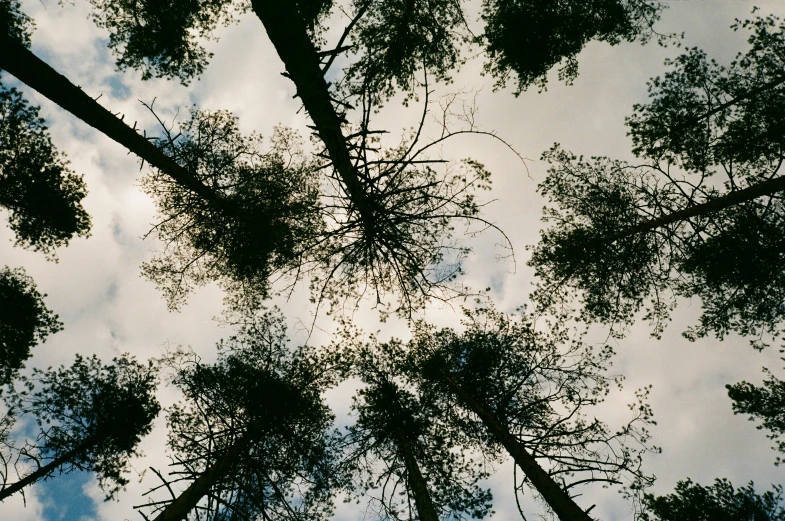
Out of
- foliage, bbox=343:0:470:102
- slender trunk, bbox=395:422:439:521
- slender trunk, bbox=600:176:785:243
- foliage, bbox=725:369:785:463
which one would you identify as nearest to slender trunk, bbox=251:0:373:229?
foliage, bbox=343:0:470:102

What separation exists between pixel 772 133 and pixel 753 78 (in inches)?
42.0

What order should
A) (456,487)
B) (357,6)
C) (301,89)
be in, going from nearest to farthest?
(301,89) < (357,6) < (456,487)

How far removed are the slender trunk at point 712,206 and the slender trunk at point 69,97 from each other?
25.8 feet

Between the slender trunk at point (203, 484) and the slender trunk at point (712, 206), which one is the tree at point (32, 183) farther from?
the slender trunk at point (712, 206)

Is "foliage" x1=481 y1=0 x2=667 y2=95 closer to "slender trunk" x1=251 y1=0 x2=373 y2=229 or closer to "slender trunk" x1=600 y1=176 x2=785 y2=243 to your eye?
"slender trunk" x1=600 y1=176 x2=785 y2=243

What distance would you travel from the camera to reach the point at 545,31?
768 centimetres

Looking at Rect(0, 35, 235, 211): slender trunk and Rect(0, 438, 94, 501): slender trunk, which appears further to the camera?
Rect(0, 438, 94, 501): slender trunk

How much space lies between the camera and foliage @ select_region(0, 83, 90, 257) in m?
7.03

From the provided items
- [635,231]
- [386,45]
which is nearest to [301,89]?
[386,45]

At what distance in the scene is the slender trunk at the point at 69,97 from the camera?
3.24m

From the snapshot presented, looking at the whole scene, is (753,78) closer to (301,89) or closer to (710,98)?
(710,98)

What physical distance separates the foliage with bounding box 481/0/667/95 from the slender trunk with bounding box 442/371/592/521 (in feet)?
→ 24.3

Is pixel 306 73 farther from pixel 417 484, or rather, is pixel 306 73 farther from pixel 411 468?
pixel 411 468

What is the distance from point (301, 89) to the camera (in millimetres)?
3406
